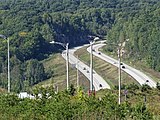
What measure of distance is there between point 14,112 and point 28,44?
4103 inches

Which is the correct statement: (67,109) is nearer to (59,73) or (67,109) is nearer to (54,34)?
(59,73)

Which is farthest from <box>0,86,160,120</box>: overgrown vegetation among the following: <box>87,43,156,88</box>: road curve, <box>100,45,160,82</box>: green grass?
<box>100,45,160,82</box>: green grass

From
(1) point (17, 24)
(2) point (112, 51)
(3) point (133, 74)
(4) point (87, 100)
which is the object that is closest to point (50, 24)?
(1) point (17, 24)

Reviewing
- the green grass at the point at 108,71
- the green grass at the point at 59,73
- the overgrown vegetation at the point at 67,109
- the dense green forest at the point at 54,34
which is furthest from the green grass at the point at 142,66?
the overgrown vegetation at the point at 67,109

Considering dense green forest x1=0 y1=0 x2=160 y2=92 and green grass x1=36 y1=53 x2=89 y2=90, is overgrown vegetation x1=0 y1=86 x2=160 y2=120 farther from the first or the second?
green grass x1=36 y1=53 x2=89 y2=90

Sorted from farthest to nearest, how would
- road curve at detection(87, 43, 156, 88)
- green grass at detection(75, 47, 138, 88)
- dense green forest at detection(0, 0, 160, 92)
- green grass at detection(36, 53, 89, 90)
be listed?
dense green forest at detection(0, 0, 160, 92), green grass at detection(36, 53, 89, 90), green grass at detection(75, 47, 138, 88), road curve at detection(87, 43, 156, 88)

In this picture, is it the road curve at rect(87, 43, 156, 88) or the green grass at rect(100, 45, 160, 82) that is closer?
the road curve at rect(87, 43, 156, 88)

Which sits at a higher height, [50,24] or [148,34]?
[148,34]

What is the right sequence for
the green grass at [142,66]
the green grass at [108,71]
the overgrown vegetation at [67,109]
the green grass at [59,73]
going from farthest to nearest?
the green grass at [142,66]
the green grass at [59,73]
the green grass at [108,71]
the overgrown vegetation at [67,109]

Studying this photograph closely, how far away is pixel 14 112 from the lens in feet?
86.4

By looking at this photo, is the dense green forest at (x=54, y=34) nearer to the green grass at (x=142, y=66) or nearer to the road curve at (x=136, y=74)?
the green grass at (x=142, y=66)

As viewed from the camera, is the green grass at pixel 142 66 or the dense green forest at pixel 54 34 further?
the dense green forest at pixel 54 34

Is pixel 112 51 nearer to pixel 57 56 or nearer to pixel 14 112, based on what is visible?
pixel 57 56

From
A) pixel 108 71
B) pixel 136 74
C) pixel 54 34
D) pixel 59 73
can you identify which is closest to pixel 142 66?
pixel 108 71
